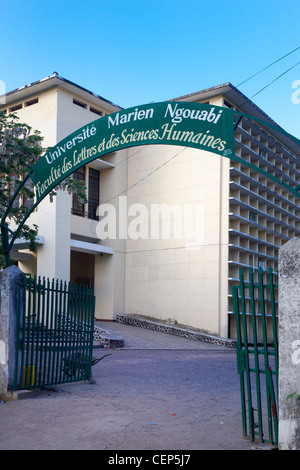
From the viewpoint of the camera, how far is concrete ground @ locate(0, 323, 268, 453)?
5910mm

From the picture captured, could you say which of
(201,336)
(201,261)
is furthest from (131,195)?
(201,336)

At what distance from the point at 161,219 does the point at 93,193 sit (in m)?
3.86

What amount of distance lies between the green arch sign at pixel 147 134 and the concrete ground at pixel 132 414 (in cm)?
314

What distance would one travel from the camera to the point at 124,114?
8.73 metres

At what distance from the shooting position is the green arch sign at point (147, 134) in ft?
24.4

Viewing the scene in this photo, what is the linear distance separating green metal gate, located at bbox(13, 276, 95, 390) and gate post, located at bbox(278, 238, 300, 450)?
4.88m

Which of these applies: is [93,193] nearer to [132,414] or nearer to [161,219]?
[161,219]

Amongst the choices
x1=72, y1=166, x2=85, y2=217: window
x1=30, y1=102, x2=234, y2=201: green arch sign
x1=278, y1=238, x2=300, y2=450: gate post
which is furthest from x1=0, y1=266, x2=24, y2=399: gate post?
x1=72, y1=166, x2=85, y2=217: window

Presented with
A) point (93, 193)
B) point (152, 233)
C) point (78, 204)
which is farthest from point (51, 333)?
point (93, 193)

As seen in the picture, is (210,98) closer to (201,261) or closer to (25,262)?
Result: (201,261)

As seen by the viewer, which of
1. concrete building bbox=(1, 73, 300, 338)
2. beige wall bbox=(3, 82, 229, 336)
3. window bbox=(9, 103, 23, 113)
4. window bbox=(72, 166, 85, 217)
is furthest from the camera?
window bbox=(72, 166, 85, 217)

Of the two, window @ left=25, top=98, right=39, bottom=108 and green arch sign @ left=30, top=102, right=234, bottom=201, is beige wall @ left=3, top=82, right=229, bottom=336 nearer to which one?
window @ left=25, top=98, right=39, bottom=108

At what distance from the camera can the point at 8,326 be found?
8.66 metres
